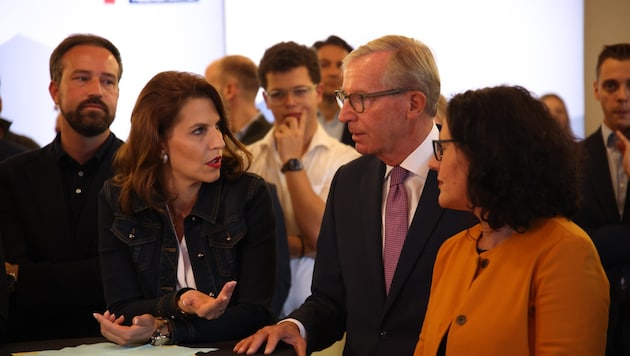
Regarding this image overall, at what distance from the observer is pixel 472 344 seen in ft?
7.73

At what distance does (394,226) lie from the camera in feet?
9.91

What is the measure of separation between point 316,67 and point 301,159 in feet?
1.78

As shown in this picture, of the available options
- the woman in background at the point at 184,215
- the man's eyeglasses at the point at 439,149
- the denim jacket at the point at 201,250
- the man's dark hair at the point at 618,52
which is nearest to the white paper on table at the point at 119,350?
the woman in background at the point at 184,215

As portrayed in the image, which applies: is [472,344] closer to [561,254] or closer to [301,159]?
[561,254]

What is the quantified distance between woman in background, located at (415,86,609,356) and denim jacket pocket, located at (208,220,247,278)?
3.29 ft

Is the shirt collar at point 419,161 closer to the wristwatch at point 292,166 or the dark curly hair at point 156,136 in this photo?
the dark curly hair at point 156,136

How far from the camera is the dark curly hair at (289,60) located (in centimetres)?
482

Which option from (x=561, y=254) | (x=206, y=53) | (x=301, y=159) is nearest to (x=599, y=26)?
(x=206, y=53)

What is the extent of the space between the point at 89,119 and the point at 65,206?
17.3 inches

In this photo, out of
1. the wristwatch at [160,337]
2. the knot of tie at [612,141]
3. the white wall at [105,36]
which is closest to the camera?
the wristwatch at [160,337]

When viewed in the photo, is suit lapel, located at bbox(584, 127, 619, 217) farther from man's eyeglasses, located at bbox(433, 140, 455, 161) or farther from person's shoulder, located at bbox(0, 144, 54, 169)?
person's shoulder, located at bbox(0, 144, 54, 169)

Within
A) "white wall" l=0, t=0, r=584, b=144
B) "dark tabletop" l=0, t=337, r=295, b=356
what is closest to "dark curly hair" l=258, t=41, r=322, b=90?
"dark tabletop" l=0, t=337, r=295, b=356

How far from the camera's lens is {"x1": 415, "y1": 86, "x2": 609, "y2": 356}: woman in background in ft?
7.43

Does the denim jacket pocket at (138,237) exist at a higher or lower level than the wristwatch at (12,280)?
higher
